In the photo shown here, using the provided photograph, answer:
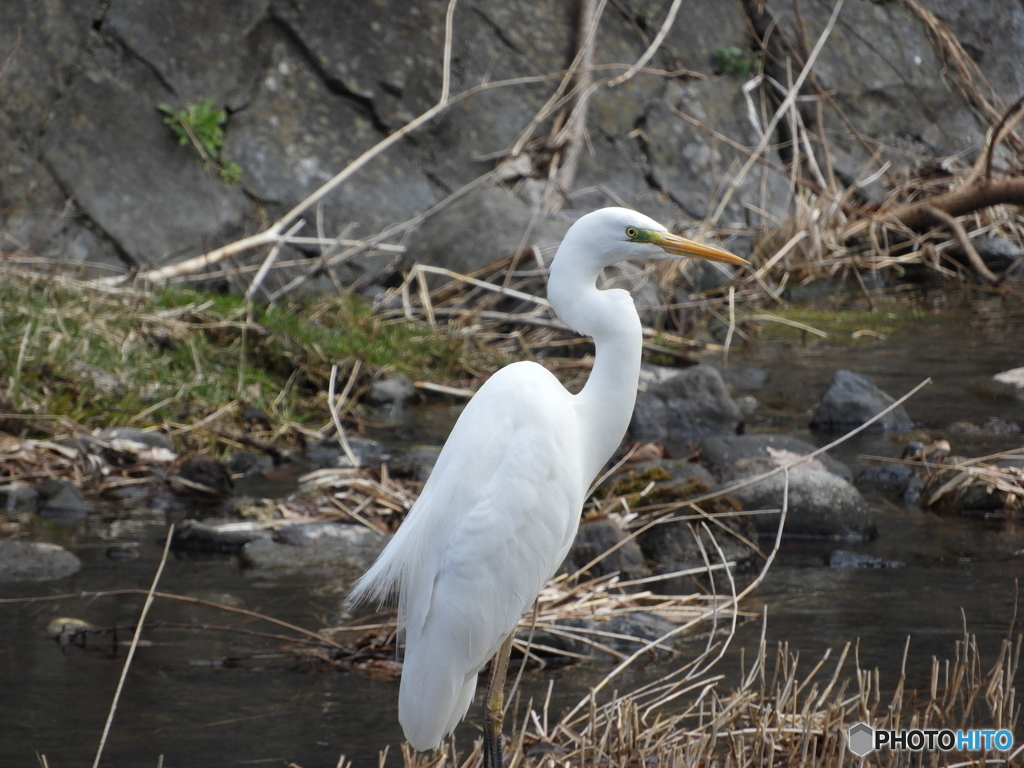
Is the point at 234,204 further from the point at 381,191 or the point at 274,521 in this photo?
the point at 274,521

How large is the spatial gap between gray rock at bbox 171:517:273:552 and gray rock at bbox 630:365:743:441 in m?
2.17

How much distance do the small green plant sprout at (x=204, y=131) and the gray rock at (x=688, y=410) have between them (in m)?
3.92

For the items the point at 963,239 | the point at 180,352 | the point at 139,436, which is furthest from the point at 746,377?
the point at 139,436

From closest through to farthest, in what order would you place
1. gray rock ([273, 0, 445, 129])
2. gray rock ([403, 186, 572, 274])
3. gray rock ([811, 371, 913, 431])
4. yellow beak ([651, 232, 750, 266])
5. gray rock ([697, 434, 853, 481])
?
yellow beak ([651, 232, 750, 266]), gray rock ([697, 434, 853, 481]), gray rock ([811, 371, 913, 431]), gray rock ([403, 186, 572, 274]), gray rock ([273, 0, 445, 129])

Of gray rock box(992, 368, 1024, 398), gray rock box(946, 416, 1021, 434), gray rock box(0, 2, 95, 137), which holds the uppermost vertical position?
gray rock box(0, 2, 95, 137)

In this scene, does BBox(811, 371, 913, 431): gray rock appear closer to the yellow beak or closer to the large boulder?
the large boulder

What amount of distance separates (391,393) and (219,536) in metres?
2.12

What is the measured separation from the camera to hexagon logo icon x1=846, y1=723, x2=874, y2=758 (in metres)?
2.05

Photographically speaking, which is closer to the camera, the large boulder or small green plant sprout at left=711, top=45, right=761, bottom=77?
the large boulder

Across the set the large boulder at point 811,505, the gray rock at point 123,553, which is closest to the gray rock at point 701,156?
the large boulder at point 811,505

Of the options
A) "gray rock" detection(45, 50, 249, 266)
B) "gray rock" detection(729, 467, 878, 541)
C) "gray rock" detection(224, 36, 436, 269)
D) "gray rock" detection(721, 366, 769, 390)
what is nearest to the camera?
"gray rock" detection(729, 467, 878, 541)

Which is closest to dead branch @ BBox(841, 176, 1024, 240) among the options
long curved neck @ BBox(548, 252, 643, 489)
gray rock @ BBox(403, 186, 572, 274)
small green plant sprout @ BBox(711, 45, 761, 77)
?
small green plant sprout @ BBox(711, 45, 761, 77)

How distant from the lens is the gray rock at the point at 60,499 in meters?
4.56

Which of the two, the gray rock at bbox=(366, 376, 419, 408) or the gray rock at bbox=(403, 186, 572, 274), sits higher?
the gray rock at bbox=(403, 186, 572, 274)
